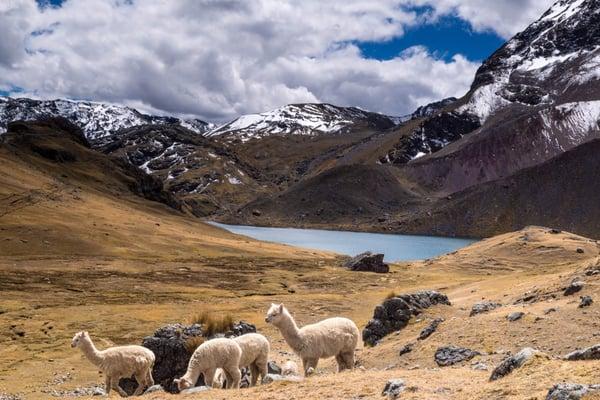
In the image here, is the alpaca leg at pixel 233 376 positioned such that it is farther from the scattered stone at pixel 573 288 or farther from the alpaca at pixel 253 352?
the scattered stone at pixel 573 288

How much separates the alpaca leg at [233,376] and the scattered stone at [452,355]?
570 cm

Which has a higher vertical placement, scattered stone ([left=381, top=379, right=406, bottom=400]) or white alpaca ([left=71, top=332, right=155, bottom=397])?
scattered stone ([left=381, top=379, right=406, bottom=400])

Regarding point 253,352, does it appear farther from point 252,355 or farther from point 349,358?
point 349,358

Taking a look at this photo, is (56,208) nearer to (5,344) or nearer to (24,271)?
(24,271)

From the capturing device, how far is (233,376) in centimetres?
1541

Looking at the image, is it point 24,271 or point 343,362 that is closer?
point 343,362

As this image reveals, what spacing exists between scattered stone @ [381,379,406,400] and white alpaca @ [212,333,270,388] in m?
6.01

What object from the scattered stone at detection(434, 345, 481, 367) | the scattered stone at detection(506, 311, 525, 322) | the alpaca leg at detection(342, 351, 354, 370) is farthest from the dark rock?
the scattered stone at detection(506, 311, 525, 322)

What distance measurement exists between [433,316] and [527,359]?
15.3m

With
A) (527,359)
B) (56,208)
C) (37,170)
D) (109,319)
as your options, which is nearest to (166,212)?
(37,170)

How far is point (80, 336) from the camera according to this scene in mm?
17500

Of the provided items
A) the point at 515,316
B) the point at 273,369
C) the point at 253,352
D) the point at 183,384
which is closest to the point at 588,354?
the point at 253,352

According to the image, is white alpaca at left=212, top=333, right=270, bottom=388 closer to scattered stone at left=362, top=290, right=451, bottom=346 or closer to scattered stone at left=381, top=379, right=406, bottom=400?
scattered stone at left=381, top=379, right=406, bottom=400

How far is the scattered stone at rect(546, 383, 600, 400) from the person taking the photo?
7.61m
